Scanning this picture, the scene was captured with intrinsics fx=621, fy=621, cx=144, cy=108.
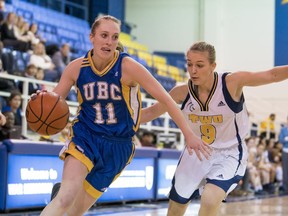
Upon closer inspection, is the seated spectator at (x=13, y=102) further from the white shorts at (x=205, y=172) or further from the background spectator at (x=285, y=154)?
the background spectator at (x=285, y=154)

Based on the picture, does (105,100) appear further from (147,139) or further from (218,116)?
(147,139)

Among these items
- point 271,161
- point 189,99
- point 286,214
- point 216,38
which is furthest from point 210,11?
point 189,99

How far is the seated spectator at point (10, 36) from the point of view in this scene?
1166 centimetres

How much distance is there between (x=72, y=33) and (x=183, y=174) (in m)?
13.3

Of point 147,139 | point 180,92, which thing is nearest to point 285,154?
point 147,139

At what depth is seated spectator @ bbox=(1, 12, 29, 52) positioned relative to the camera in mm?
11664

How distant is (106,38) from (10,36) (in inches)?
303

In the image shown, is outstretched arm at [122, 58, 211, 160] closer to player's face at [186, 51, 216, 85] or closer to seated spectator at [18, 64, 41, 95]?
player's face at [186, 51, 216, 85]

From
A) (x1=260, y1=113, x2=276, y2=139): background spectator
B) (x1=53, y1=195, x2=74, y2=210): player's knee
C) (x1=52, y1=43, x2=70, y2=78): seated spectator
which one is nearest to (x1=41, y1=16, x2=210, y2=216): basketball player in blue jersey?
(x1=53, y1=195, x2=74, y2=210): player's knee

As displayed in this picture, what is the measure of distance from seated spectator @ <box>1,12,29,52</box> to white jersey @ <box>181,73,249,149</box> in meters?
7.22

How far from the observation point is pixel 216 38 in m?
→ 23.2

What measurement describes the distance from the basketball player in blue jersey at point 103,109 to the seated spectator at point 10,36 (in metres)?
7.41

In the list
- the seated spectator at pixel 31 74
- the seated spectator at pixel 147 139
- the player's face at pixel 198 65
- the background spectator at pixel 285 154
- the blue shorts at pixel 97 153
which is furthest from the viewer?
the background spectator at pixel 285 154

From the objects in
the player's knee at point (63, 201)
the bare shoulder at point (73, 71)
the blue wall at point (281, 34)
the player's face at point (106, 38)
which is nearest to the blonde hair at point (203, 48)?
the player's face at point (106, 38)
